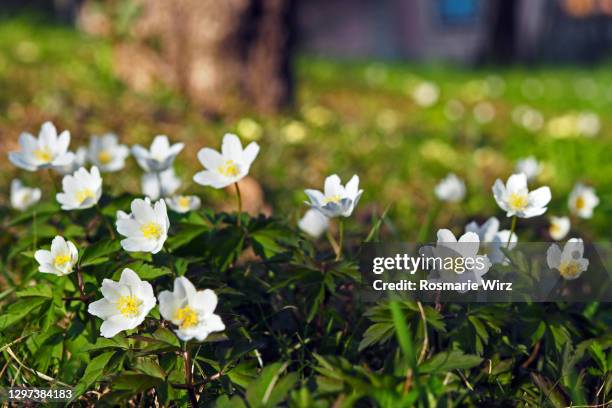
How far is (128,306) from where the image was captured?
4.96 ft

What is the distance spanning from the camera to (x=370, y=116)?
17.4ft

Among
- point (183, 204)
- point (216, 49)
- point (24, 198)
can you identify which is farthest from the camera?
point (216, 49)

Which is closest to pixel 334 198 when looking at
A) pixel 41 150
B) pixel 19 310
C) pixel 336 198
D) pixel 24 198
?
pixel 336 198

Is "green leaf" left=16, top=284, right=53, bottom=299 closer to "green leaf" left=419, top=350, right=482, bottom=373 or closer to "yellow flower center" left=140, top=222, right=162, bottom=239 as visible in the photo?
"yellow flower center" left=140, top=222, right=162, bottom=239

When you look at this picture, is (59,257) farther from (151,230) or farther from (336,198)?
(336,198)

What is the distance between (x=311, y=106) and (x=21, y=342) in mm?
3802

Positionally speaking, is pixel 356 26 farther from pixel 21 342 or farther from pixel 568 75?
pixel 21 342

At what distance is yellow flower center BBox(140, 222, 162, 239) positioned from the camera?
5.29ft

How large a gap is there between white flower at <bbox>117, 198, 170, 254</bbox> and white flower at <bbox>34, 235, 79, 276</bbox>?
0.49ft

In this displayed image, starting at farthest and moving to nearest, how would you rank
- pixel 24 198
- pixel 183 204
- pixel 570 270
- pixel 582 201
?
pixel 582 201, pixel 24 198, pixel 183 204, pixel 570 270

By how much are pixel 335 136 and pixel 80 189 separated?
9.83 ft

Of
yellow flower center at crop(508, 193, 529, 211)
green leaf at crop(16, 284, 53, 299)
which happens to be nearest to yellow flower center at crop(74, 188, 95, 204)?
green leaf at crop(16, 284, 53, 299)

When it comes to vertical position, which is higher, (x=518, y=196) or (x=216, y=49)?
(x=518, y=196)

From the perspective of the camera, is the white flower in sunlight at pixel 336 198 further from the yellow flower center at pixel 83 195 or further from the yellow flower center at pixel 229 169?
the yellow flower center at pixel 83 195
